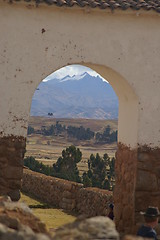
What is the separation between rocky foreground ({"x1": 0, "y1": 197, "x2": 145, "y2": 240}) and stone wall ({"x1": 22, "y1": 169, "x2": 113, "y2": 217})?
810 centimetres

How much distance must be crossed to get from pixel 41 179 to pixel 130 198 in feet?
24.1

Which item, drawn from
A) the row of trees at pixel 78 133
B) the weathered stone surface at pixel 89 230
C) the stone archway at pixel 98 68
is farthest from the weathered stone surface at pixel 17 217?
the row of trees at pixel 78 133

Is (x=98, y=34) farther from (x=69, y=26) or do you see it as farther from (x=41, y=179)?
(x=41, y=179)

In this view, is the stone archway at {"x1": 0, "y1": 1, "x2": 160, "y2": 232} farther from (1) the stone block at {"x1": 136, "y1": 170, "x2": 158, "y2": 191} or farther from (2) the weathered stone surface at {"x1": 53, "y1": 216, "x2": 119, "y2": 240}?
(2) the weathered stone surface at {"x1": 53, "y1": 216, "x2": 119, "y2": 240}

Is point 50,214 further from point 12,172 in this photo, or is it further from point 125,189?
point 12,172

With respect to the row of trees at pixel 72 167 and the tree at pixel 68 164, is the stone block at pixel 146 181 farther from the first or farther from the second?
the tree at pixel 68 164

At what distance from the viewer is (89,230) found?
4832mm

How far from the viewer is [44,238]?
164 inches

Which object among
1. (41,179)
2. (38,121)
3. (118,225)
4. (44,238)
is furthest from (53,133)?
(44,238)

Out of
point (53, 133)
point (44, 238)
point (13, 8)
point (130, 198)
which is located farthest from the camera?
point (53, 133)

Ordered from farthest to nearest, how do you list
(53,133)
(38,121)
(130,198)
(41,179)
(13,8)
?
(38,121) → (53,133) → (41,179) → (130,198) → (13,8)

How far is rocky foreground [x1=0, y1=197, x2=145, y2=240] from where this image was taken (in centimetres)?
436

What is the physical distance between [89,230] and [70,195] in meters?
11.1

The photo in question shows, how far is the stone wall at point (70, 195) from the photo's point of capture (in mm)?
14487
